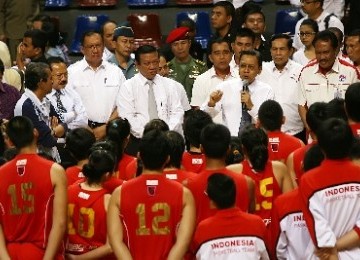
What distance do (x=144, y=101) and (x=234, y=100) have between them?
36.2 inches

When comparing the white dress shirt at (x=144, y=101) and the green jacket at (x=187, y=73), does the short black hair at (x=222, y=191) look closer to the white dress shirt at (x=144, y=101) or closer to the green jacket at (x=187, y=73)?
the white dress shirt at (x=144, y=101)

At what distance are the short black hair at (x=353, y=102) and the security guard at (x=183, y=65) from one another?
403 centimetres

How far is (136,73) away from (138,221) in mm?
4963

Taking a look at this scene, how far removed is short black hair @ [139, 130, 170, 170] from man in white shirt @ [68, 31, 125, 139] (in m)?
4.13

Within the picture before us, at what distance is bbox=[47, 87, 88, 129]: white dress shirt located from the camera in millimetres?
9586

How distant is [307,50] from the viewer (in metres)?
11.3

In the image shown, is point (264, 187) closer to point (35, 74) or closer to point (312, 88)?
point (35, 74)

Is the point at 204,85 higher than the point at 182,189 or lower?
higher

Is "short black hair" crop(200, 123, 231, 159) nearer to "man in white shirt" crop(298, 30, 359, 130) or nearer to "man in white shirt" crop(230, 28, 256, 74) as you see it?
"man in white shirt" crop(298, 30, 359, 130)

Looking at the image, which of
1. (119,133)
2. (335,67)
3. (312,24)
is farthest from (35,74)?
(312,24)

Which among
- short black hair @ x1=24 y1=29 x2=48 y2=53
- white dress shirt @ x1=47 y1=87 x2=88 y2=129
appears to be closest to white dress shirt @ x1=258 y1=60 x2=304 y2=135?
white dress shirt @ x1=47 y1=87 x2=88 y2=129

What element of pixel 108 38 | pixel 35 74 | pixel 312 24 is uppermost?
pixel 312 24

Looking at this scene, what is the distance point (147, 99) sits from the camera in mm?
9930

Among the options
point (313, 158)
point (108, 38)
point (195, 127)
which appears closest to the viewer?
point (313, 158)
